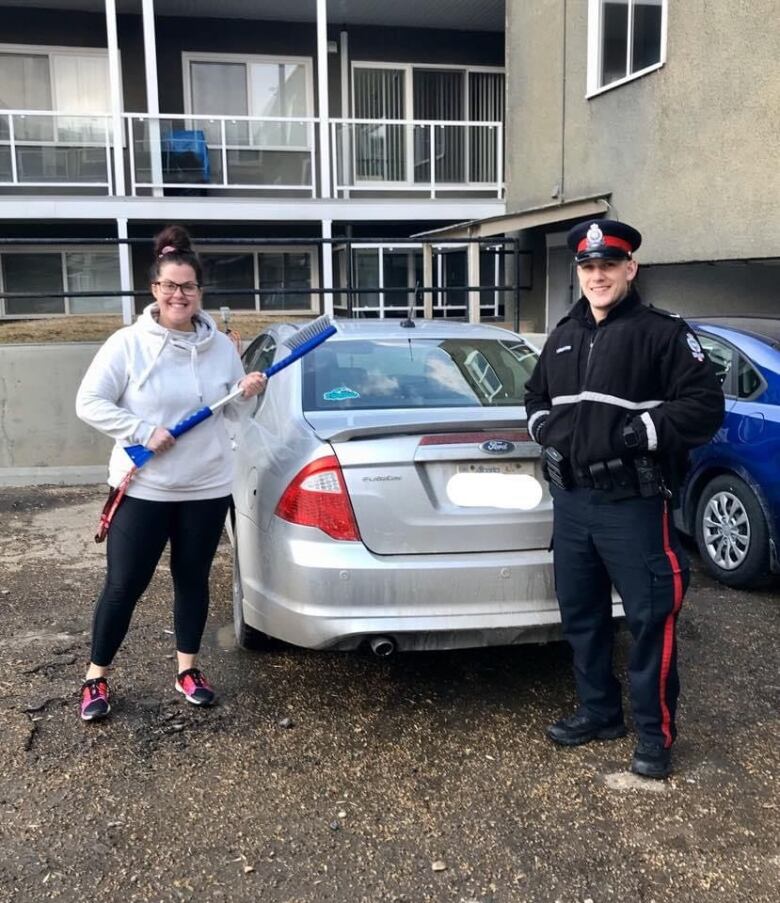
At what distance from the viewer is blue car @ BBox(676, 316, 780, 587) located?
478 centimetres

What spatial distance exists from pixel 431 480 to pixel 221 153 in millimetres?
14085

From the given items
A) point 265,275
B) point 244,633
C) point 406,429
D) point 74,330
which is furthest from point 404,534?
point 265,275

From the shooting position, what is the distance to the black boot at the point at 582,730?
10.9 ft

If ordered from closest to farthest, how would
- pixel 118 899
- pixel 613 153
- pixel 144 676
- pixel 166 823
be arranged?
1. pixel 118 899
2. pixel 166 823
3. pixel 144 676
4. pixel 613 153

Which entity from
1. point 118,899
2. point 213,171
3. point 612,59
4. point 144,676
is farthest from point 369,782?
point 213,171

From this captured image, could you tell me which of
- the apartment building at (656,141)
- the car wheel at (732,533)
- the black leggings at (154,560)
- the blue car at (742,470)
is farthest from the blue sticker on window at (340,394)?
the apartment building at (656,141)

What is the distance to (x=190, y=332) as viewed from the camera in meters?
3.44

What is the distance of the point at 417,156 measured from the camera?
55.6 ft

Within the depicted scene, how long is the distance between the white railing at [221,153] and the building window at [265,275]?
5.09 ft

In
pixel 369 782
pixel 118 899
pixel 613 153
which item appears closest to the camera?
pixel 118 899

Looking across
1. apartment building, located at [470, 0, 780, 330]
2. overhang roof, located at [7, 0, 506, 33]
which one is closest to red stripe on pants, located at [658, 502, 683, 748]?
apartment building, located at [470, 0, 780, 330]

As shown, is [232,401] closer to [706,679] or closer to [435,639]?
[435,639]

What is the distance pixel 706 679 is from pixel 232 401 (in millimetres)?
2352

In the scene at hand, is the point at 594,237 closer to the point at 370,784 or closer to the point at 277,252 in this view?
the point at 370,784
